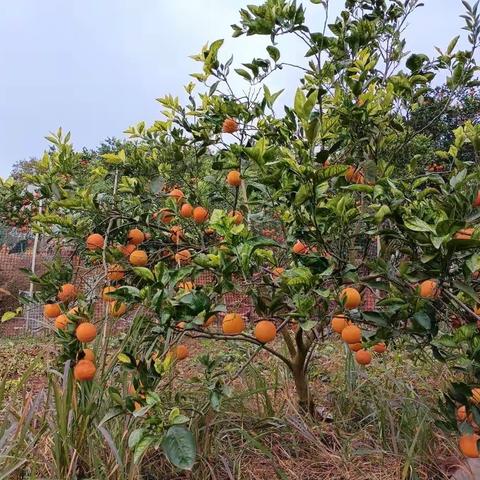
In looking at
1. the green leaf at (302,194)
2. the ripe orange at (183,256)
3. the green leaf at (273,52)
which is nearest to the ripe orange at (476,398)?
the green leaf at (302,194)

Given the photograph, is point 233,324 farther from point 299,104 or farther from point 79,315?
point 299,104

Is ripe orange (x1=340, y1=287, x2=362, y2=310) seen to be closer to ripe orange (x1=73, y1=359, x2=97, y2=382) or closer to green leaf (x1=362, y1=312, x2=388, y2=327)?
green leaf (x1=362, y1=312, x2=388, y2=327)

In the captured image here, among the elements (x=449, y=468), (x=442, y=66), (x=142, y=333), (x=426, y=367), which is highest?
(x=442, y=66)

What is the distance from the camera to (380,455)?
6.74 feet

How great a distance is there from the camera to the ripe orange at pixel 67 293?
1892 millimetres

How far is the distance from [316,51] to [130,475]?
172 centimetres

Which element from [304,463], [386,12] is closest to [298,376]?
[304,463]

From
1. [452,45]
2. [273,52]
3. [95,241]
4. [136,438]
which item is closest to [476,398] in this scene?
[136,438]

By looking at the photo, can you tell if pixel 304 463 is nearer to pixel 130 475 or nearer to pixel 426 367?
pixel 130 475

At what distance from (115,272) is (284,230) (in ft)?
2.36

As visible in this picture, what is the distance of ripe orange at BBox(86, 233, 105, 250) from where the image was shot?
1914 mm

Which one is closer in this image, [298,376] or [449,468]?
[449,468]

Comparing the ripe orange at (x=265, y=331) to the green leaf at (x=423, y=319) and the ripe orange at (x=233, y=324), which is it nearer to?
the ripe orange at (x=233, y=324)

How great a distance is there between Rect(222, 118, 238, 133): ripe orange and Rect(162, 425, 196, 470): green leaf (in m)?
1.34
